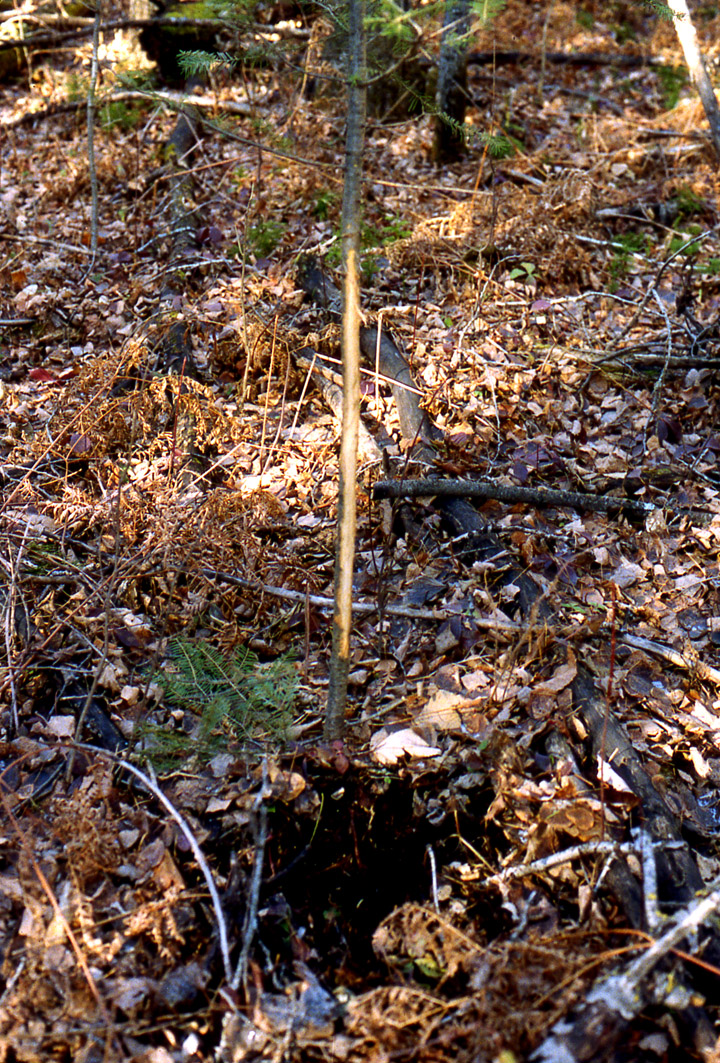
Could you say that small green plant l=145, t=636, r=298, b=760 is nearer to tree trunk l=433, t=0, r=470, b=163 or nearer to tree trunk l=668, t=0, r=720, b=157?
tree trunk l=668, t=0, r=720, b=157

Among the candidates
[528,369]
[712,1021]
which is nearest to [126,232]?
[528,369]

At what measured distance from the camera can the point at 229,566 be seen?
13.1ft

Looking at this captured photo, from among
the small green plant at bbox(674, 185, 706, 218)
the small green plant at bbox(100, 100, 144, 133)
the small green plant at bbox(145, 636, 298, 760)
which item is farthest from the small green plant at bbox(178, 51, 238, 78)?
the small green plant at bbox(100, 100, 144, 133)

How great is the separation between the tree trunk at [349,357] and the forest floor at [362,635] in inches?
5.2

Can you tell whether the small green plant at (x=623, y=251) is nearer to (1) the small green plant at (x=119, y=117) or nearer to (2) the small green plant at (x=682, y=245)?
(2) the small green plant at (x=682, y=245)

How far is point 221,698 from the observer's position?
3156 mm

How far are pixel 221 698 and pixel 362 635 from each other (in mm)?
908

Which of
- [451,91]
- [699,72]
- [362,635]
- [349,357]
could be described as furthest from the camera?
[451,91]

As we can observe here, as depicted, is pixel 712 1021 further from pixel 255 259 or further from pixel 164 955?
pixel 255 259

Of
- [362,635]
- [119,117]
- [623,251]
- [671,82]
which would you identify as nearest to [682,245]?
[623,251]

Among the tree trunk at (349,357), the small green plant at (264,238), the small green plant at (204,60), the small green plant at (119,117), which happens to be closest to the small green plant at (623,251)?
the small green plant at (264,238)

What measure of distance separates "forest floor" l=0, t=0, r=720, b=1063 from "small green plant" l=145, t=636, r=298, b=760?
2cm

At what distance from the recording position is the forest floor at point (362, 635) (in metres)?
2.46

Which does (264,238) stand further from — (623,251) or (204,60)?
(204,60)
